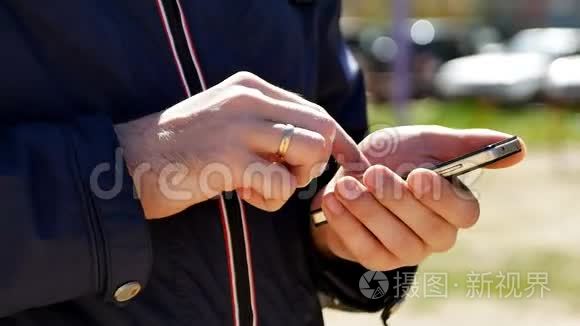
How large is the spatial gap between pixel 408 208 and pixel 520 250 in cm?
469

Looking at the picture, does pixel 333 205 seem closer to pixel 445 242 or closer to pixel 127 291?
pixel 445 242

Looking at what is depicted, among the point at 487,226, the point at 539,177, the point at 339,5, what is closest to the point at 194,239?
the point at 339,5

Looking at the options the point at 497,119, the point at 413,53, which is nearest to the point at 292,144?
the point at 497,119

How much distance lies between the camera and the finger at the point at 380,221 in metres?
1.15

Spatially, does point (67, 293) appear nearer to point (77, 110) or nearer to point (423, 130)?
point (77, 110)

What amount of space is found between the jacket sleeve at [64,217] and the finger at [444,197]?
0.36 metres

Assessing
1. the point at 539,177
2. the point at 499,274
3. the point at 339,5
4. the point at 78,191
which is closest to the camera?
the point at 78,191

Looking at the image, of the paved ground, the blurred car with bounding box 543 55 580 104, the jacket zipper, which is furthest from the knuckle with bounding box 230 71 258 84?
the blurred car with bounding box 543 55 580 104

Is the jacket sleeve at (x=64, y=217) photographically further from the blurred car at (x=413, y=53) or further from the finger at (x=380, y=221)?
the blurred car at (x=413, y=53)

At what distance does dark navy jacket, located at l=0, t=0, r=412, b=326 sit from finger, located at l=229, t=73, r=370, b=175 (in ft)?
0.44

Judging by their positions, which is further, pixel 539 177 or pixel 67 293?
pixel 539 177

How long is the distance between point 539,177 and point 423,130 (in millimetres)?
6937

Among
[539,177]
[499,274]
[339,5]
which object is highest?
[339,5]

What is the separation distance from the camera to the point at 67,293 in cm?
98
